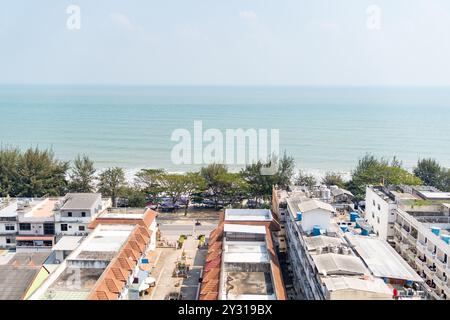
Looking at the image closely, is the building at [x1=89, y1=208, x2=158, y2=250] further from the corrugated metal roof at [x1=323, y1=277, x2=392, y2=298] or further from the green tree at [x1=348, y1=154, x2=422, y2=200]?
the green tree at [x1=348, y1=154, x2=422, y2=200]

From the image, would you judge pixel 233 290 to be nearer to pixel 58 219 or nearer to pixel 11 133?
pixel 58 219

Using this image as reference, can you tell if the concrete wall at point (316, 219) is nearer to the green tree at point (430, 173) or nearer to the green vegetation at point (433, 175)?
the green vegetation at point (433, 175)

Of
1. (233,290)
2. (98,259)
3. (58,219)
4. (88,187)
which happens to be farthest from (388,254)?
(88,187)

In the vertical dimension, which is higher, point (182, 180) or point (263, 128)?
point (263, 128)

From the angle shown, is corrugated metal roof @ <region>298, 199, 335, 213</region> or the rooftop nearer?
corrugated metal roof @ <region>298, 199, 335, 213</region>

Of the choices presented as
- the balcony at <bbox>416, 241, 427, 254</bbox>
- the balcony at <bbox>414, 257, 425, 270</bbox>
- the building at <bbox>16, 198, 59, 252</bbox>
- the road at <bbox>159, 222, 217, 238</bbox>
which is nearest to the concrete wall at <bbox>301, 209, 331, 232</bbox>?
the balcony at <bbox>416, 241, 427, 254</bbox>

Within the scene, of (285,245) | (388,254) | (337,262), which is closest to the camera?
(337,262)

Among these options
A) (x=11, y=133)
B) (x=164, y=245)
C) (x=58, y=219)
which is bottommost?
(x=164, y=245)
